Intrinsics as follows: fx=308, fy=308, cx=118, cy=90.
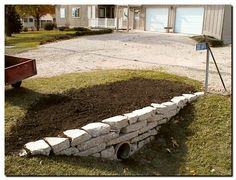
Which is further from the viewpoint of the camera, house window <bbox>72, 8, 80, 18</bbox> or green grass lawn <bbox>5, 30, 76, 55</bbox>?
house window <bbox>72, 8, 80, 18</bbox>

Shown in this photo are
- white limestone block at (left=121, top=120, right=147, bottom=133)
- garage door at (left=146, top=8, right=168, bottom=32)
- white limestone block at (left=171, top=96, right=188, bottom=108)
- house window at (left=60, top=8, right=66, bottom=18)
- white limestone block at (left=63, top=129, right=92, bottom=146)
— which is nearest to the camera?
white limestone block at (left=63, top=129, right=92, bottom=146)

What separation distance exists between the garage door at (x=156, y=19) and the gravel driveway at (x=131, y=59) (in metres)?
7.77

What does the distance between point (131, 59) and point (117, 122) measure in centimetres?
749

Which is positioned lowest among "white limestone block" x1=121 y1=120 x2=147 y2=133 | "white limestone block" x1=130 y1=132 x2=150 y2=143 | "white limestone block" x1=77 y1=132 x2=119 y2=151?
"white limestone block" x1=130 y1=132 x2=150 y2=143

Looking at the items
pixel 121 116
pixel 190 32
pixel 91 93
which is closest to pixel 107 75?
pixel 91 93

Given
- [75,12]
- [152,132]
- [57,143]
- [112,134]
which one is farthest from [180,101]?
[75,12]

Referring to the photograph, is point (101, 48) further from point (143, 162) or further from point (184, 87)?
point (143, 162)

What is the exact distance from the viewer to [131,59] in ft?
42.6

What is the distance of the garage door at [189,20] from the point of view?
2202 centimetres

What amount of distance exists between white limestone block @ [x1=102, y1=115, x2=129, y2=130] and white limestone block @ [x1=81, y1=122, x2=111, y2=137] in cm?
12

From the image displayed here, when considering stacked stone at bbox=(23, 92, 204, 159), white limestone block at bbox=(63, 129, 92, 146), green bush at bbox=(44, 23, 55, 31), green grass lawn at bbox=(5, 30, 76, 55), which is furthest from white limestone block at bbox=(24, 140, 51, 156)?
green bush at bbox=(44, 23, 55, 31)

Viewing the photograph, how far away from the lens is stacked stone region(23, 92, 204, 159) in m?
4.84

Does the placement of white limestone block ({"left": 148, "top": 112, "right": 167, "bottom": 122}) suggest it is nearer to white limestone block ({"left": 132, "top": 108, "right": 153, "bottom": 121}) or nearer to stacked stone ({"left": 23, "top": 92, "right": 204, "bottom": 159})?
stacked stone ({"left": 23, "top": 92, "right": 204, "bottom": 159})

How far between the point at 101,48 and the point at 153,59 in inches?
164
